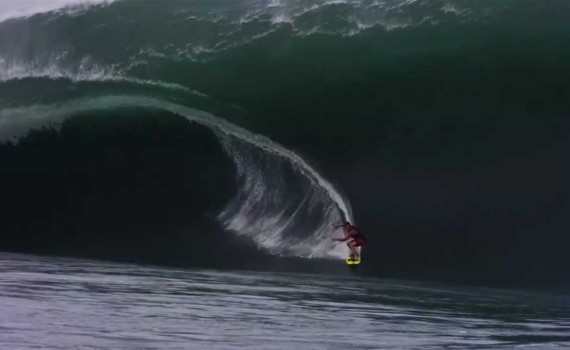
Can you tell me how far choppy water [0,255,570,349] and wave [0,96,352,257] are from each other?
1.57 m

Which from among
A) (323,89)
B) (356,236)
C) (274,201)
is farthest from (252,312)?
(323,89)

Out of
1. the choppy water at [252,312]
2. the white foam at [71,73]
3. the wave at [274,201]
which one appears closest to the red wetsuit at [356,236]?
the wave at [274,201]

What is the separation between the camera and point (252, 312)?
928 cm

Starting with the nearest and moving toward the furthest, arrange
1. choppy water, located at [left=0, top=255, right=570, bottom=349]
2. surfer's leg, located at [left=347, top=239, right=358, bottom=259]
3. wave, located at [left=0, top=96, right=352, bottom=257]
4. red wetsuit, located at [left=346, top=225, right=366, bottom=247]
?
choppy water, located at [left=0, top=255, right=570, bottom=349], red wetsuit, located at [left=346, top=225, right=366, bottom=247], surfer's leg, located at [left=347, top=239, right=358, bottom=259], wave, located at [left=0, top=96, right=352, bottom=257]

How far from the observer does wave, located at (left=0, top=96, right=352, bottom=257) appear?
14.6 meters

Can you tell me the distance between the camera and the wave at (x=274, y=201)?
574 inches

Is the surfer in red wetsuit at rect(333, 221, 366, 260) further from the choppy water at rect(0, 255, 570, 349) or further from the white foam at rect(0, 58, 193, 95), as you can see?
the white foam at rect(0, 58, 193, 95)

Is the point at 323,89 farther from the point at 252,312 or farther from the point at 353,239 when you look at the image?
the point at 252,312

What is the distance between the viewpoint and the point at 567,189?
1467 centimetres

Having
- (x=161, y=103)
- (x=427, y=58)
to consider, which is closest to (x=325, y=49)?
(x=427, y=58)

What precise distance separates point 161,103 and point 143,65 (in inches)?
28.5

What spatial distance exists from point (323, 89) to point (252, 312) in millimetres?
7152

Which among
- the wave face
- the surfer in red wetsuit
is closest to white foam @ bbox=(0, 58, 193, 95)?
the wave face

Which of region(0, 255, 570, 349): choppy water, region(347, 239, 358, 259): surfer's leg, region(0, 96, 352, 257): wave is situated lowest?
region(0, 255, 570, 349): choppy water
